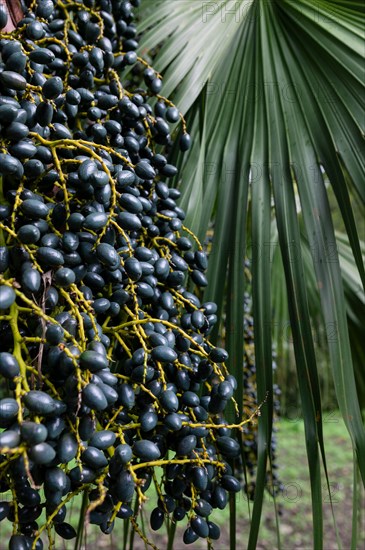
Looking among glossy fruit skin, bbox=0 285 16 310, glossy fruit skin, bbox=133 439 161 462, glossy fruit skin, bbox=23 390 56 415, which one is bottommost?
glossy fruit skin, bbox=133 439 161 462

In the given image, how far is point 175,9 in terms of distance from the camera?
3.86ft

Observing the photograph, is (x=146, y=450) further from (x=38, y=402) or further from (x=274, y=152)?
(x=274, y=152)

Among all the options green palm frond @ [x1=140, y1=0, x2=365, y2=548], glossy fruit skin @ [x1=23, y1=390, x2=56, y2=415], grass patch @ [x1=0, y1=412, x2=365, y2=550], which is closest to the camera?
Result: glossy fruit skin @ [x1=23, y1=390, x2=56, y2=415]

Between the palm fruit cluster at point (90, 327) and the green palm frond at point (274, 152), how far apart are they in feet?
0.42

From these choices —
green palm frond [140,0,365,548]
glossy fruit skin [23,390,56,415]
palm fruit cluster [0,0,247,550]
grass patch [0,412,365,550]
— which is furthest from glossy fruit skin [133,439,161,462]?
grass patch [0,412,365,550]

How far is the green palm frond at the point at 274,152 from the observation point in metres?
0.82

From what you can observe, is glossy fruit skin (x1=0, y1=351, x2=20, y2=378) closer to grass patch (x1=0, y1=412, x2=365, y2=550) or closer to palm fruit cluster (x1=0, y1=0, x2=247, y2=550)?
palm fruit cluster (x1=0, y1=0, x2=247, y2=550)

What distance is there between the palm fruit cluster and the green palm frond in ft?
0.42

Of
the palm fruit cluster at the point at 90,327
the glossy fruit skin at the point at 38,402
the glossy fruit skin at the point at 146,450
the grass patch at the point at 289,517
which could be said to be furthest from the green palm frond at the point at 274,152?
the grass patch at the point at 289,517

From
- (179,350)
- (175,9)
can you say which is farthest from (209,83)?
(179,350)

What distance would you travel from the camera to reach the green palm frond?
2.69 ft

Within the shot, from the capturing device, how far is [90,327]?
59 cm

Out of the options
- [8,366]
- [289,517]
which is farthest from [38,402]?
[289,517]

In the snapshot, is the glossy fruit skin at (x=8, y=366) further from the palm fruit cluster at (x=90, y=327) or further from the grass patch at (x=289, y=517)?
the grass patch at (x=289, y=517)
